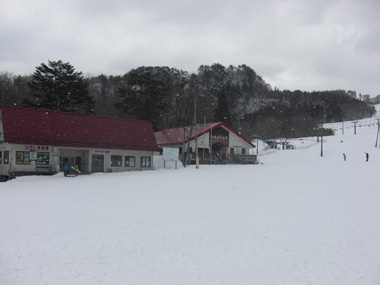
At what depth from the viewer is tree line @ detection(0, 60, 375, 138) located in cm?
5159

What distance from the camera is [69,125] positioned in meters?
35.0

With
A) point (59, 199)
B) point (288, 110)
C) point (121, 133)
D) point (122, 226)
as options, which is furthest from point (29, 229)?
point (288, 110)

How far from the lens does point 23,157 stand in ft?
99.0

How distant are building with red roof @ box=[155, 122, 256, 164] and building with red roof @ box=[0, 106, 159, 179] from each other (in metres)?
8.91

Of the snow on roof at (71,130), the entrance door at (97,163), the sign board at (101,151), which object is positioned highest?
the snow on roof at (71,130)

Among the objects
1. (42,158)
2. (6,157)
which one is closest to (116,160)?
(42,158)

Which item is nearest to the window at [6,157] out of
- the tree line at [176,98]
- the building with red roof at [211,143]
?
the tree line at [176,98]

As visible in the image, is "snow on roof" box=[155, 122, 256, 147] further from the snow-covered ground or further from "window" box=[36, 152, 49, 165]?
the snow-covered ground

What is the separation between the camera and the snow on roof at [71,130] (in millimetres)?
30953

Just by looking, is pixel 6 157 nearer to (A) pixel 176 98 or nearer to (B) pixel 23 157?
(B) pixel 23 157

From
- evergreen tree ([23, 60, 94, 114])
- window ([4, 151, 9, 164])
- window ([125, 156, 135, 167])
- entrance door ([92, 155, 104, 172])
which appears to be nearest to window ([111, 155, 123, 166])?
window ([125, 156, 135, 167])

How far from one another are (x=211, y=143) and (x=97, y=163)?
19345 millimetres

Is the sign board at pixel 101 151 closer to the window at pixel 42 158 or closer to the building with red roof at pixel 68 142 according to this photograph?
the building with red roof at pixel 68 142

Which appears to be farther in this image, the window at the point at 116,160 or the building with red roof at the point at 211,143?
the building with red roof at the point at 211,143
